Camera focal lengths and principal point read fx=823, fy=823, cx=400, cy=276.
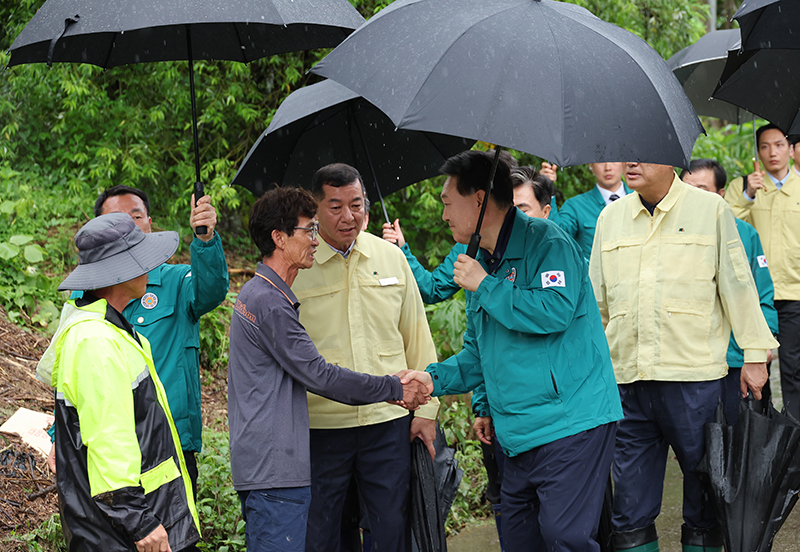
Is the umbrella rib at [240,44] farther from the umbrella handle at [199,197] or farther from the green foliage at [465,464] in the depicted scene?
the green foliage at [465,464]

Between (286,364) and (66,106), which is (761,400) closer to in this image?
(286,364)

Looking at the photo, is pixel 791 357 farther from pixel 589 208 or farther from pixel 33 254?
pixel 33 254

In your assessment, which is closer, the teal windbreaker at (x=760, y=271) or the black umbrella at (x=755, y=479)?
the black umbrella at (x=755, y=479)

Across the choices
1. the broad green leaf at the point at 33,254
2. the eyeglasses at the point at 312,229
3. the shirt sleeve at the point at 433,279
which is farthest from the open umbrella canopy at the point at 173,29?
the broad green leaf at the point at 33,254

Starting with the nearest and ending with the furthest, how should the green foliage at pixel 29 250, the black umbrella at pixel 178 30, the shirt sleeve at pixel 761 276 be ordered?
the black umbrella at pixel 178 30 → the shirt sleeve at pixel 761 276 → the green foliage at pixel 29 250

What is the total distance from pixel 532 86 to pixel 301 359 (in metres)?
1.34

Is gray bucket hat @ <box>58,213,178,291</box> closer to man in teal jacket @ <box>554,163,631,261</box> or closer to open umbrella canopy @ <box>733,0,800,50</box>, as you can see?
open umbrella canopy @ <box>733,0,800,50</box>

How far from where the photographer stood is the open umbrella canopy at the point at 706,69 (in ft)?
21.0

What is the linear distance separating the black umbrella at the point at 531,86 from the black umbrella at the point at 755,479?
162 centimetres

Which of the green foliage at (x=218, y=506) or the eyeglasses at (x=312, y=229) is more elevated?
the eyeglasses at (x=312, y=229)

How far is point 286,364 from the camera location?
321 cm

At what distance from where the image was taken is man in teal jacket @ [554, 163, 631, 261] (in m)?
5.53

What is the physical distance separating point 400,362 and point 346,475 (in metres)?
0.57

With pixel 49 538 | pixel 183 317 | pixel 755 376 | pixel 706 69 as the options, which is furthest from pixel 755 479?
pixel 706 69
